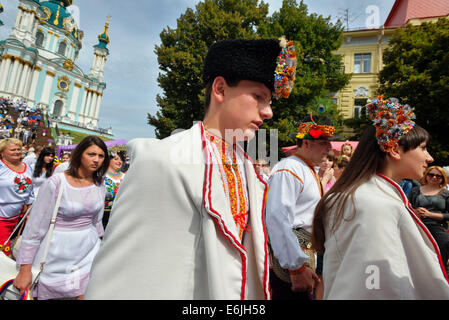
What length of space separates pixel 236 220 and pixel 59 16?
68.1 metres

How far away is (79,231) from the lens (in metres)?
2.73

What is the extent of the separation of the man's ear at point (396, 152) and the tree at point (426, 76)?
14.7m

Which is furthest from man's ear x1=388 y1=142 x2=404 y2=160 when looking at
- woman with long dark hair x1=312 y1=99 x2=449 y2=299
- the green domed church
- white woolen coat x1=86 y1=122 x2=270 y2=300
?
the green domed church

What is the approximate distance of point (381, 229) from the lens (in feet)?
4.50

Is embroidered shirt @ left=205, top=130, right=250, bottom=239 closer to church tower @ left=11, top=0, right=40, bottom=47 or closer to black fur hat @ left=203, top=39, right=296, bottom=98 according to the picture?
black fur hat @ left=203, top=39, right=296, bottom=98

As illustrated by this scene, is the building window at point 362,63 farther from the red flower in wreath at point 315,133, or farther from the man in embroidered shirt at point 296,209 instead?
the red flower in wreath at point 315,133

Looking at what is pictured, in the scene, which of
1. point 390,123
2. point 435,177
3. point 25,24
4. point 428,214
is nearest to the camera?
point 390,123

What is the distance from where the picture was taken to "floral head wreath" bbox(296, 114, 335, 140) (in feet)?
10.4

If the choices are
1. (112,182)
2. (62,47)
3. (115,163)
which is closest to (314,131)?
(112,182)

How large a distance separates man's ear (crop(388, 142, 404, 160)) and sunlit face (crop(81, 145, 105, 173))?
3.17 metres

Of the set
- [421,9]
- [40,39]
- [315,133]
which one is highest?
[40,39]

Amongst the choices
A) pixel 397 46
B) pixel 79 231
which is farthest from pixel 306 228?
pixel 397 46

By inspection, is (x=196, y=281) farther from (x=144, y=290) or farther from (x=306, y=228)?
(x=306, y=228)

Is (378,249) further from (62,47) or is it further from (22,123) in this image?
(62,47)
